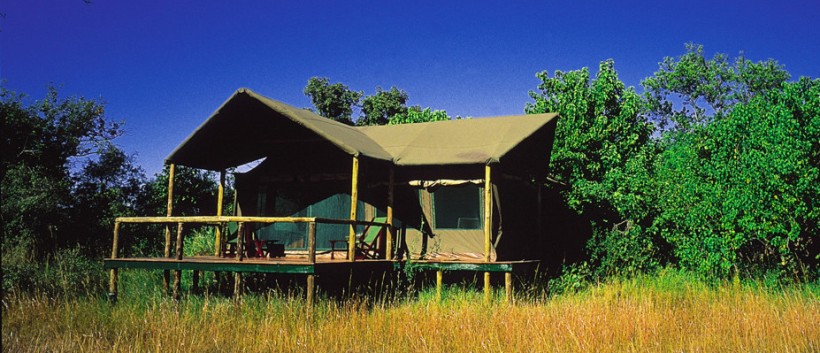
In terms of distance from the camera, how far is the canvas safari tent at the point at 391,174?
41.8ft

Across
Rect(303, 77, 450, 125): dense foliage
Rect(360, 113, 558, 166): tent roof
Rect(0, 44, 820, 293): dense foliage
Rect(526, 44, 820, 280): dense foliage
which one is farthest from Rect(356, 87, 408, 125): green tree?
Rect(360, 113, 558, 166): tent roof

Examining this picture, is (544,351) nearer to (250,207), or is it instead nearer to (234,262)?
(234,262)

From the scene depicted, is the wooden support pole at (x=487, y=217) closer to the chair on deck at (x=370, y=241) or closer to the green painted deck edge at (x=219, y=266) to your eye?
the chair on deck at (x=370, y=241)

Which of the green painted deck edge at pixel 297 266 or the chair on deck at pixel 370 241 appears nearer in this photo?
the green painted deck edge at pixel 297 266

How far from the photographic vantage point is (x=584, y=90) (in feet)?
70.2

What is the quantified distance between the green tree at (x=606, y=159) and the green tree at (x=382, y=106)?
998 cm

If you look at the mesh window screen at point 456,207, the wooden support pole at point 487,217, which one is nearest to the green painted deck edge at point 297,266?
the wooden support pole at point 487,217

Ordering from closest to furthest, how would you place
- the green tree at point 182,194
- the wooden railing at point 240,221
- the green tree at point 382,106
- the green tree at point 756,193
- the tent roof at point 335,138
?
the wooden railing at point 240,221
the green tree at point 756,193
the tent roof at point 335,138
the green tree at point 182,194
the green tree at point 382,106

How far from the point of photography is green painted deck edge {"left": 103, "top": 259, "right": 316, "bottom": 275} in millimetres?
10477

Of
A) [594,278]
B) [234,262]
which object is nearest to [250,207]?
[234,262]

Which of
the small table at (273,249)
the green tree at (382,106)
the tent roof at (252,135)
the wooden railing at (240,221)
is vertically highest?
the green tree at (382,106)

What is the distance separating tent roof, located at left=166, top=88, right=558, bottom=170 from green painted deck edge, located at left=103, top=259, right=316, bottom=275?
2221 mm

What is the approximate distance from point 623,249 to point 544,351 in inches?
345

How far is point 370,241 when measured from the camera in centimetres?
1313
